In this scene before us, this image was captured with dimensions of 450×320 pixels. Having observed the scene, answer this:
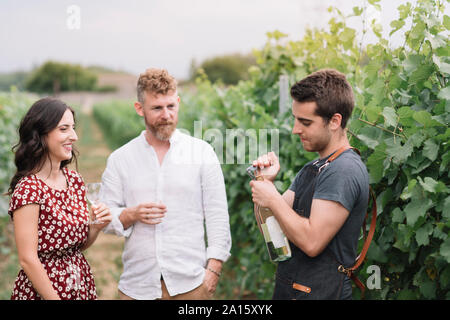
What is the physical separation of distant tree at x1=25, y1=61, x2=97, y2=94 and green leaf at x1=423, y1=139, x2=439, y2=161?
412ft

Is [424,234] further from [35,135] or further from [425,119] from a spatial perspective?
[35,135]

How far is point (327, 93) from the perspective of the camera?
2143mm

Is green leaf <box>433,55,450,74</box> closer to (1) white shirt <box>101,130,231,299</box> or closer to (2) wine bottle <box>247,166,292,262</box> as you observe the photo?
(2) wine bottle <box>247,166,292,262</box>

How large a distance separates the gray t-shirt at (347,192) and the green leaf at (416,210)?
0.87ft

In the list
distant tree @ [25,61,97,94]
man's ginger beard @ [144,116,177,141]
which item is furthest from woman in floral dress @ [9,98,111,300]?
distant tree @ [25,61,97,94]

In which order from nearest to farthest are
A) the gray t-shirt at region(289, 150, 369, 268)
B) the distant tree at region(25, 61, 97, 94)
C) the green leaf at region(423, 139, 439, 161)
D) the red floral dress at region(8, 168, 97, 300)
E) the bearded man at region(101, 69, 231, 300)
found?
the gray t-shirt at region(289, 150, 369, 268) → the green leaf at region(423, 139, 439, 161) → the red floral dress at region(8, 168, 97, 300) → the bearded man at region(101, 69, 231, 300) → the distant tree at region(25, 61, 97, 94)

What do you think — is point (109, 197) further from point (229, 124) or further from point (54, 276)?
point (229, 124)

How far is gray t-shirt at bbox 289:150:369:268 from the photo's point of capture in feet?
6.65

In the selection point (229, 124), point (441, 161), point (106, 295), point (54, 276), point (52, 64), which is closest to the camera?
point (441, 161)

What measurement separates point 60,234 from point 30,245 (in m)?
0.19

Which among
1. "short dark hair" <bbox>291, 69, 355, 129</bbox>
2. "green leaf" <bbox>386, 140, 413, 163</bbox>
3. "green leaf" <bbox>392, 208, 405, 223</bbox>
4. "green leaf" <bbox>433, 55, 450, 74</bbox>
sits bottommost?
"green leaf" <bbox>392, 208, 405, 223</bbox>
